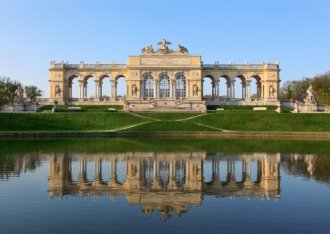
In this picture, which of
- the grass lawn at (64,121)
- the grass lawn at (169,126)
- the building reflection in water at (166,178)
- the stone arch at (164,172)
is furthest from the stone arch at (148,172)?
the grass lawn at (64,121)

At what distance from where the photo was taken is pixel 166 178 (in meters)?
21.1

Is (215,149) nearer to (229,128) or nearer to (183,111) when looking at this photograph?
(229,128)

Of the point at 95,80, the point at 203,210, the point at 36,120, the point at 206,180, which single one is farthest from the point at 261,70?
the point at 203,210

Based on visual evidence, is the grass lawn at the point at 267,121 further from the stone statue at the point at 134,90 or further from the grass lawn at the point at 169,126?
the stone statue at the point at 134,90

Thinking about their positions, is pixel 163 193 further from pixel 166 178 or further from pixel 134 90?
pixel 134 90

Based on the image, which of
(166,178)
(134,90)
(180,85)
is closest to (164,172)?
(166,178)

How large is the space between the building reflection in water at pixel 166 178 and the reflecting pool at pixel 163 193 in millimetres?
41

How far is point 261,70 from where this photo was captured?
8794cm

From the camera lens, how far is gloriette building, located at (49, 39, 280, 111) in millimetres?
85750

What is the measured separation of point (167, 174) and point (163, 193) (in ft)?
14.8

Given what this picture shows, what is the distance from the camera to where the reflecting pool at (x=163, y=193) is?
13.4 metres

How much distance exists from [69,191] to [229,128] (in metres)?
40.0

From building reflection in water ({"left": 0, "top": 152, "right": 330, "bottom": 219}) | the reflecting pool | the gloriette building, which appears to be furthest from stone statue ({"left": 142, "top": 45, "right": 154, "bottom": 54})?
the reflecting pool

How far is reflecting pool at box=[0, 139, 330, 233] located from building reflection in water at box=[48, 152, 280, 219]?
0.14 feet
